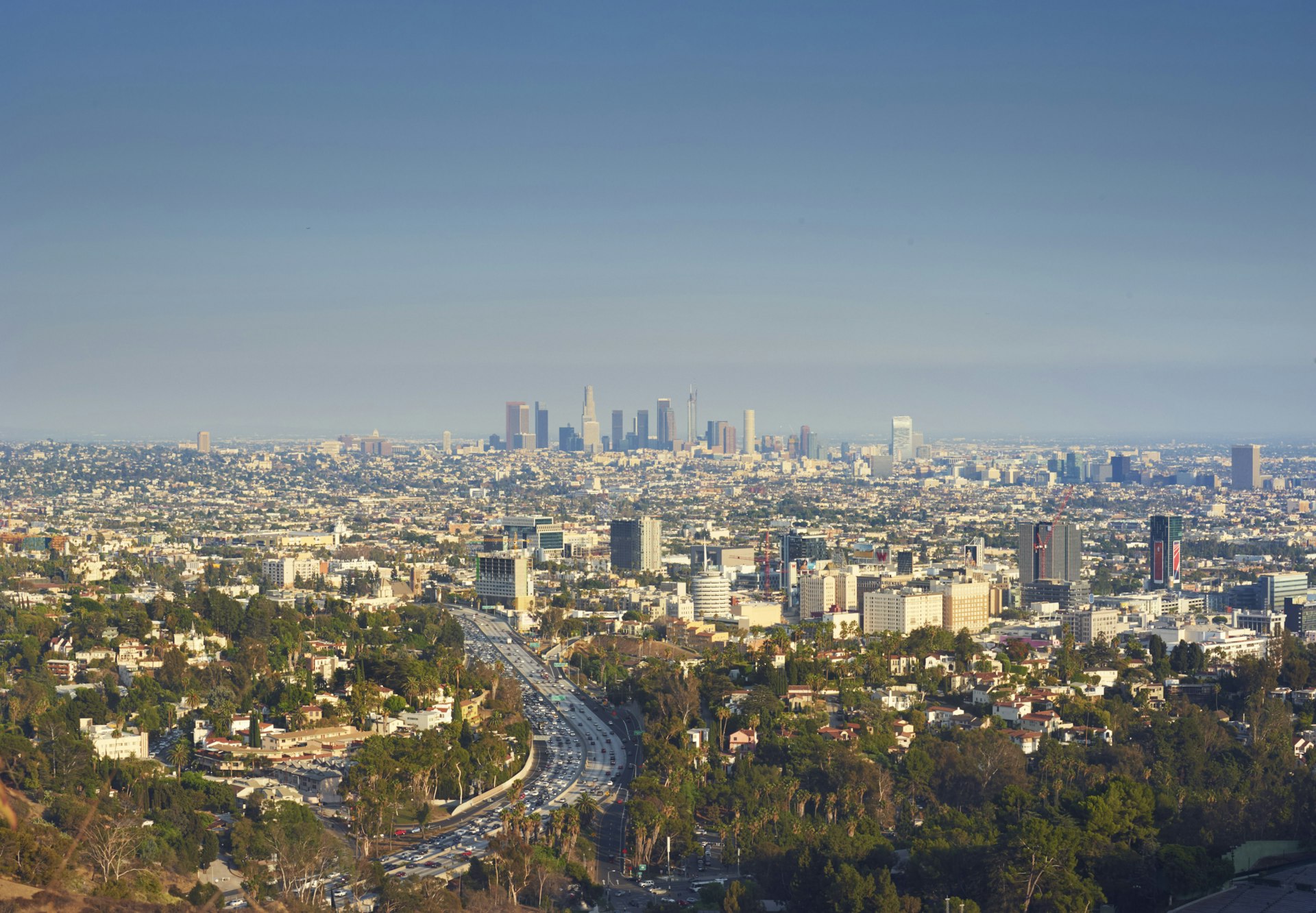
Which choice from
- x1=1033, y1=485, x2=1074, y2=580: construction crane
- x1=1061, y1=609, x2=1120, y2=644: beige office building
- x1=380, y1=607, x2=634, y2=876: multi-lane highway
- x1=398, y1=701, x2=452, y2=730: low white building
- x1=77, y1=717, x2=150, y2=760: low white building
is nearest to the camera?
x1=380, y1=607, x2=634, y2=876: multi-lane highway

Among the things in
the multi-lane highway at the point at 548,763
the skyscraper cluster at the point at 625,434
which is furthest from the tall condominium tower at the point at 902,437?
the multi-lane highway at the point at 548,763

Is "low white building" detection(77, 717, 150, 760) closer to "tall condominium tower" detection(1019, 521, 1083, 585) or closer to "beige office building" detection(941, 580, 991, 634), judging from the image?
"beige office building" detection(941, 580, 991, 634)

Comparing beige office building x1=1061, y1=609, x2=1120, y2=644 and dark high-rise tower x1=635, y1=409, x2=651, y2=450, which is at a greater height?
dark high-rise tower x1=635, y1=409, x2=651, y2=450

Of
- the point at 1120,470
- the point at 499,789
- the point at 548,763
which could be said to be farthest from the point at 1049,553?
the point at 1120,470

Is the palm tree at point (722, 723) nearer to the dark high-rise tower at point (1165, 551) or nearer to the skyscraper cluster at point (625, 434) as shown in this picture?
the dark high-rise tower at point (1165, 551)

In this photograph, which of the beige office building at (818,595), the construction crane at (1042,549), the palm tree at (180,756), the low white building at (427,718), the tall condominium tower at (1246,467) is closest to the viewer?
the palm tree at (180,756)

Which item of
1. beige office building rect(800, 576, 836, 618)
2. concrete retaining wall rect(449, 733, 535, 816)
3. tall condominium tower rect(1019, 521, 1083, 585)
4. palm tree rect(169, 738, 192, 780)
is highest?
tall condominium tower rect(1019, 521, 1083, 585)

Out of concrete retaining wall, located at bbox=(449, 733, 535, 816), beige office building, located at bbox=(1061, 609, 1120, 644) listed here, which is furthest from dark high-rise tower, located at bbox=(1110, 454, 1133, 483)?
concrete retaining wall, located at bbox=(449, 733, 535, 816)
